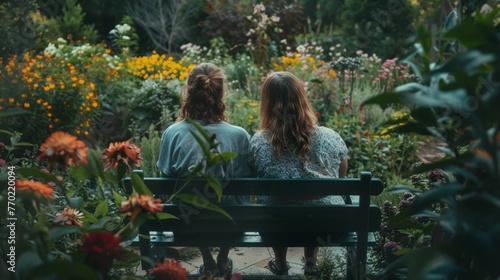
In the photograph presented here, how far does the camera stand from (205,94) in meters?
3.46

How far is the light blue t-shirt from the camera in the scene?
3.39m

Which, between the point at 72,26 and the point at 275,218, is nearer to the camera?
the point at 275,218

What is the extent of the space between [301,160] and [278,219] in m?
0.43

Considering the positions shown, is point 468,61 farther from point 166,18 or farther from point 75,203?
point 166,18

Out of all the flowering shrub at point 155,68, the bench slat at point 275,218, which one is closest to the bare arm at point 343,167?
the bench slat at point 275,218

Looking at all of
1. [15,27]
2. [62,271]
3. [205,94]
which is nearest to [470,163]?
[62,271]

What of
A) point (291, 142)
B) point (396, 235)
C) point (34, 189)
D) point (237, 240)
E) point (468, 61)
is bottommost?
point (396, 235)

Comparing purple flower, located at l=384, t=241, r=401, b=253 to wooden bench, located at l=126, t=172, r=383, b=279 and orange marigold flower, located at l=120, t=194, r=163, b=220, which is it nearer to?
wooden bench, located at l=126, t=172, r=383, b=279

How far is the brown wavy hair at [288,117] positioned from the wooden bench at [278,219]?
1.37ft

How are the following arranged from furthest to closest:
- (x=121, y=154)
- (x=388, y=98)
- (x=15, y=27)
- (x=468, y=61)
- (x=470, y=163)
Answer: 1. (x=15, y=27)
2. (x=121, y=154)
3. (x=388, y=98)
4. (x=470, y=163)
5. (x=468, y=61)

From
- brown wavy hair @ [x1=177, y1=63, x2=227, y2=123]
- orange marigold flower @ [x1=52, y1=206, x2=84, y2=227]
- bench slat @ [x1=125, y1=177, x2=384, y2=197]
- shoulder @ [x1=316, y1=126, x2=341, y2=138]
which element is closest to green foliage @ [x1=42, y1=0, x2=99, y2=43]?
brown wavy hair @ [x1=177, y1=63, x2=227, y2=123]

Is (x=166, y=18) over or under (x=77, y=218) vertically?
over

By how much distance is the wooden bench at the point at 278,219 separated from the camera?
116 inches

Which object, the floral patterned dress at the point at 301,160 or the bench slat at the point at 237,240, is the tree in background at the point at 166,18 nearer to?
the floral patterned dress at the point at 301,160
